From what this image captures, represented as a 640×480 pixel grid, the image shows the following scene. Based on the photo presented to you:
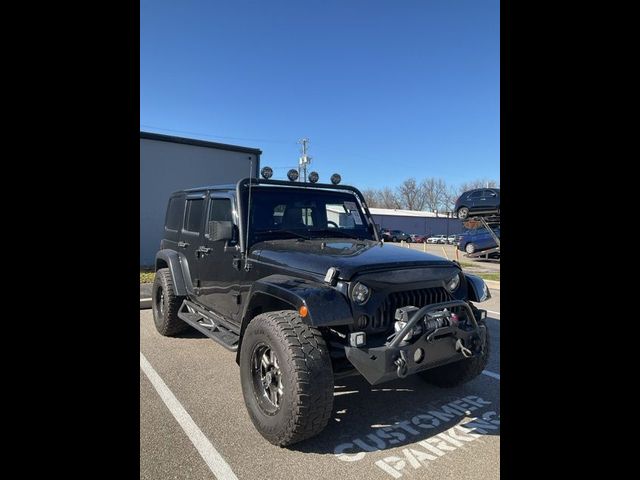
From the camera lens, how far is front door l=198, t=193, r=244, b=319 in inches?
152

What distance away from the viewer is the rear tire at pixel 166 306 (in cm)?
514

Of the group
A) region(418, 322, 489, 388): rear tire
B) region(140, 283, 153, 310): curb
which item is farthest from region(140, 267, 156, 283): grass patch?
→ region(418, 322, 489, 388): rear tire

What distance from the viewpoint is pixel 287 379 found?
262 centimetres

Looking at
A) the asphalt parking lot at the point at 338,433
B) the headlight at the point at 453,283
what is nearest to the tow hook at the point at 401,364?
the asphalt parking lot at the point at 338,433

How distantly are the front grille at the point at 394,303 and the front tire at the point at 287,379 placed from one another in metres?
0.38

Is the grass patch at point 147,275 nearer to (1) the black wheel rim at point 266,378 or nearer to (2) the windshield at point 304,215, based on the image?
(2) the windshield at point 304,215

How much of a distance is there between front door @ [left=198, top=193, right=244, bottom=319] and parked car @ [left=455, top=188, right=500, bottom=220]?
1008 centimetres

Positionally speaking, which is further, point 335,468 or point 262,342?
point 262,342

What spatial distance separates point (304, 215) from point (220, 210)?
942mm
